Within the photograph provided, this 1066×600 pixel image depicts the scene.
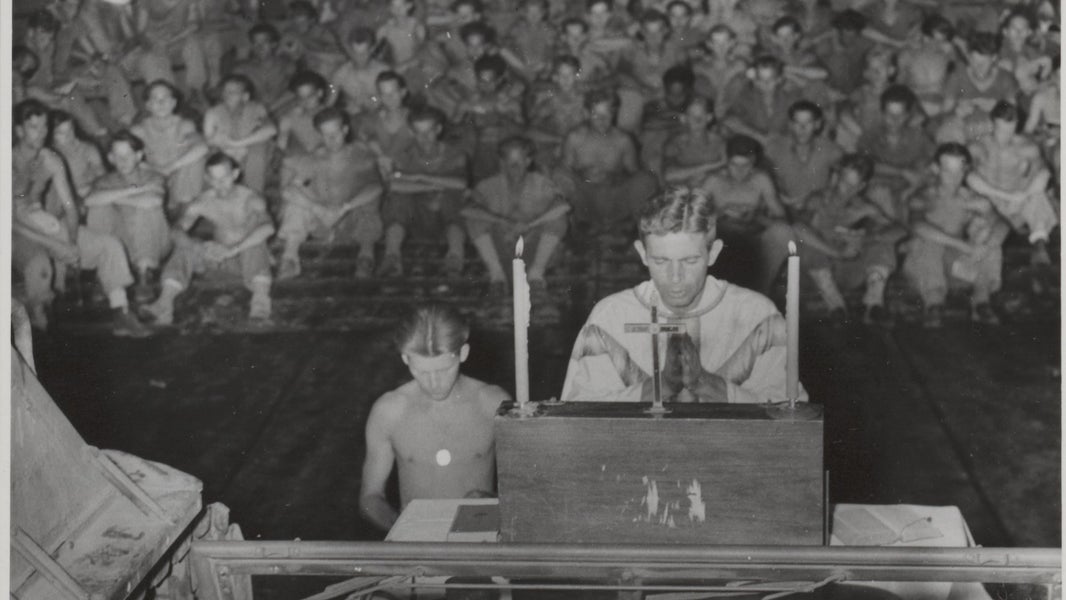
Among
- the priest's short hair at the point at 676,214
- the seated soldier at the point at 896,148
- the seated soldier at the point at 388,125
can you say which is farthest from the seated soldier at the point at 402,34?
the priest's short hair at the point at 676,214

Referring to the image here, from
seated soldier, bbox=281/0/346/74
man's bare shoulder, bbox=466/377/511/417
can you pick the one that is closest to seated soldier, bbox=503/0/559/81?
seated soldier, bbox=281/0/346/74

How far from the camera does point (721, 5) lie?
34.2 feet

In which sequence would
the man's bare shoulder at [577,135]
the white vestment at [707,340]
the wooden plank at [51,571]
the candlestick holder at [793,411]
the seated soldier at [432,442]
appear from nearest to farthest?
the candlestick holder at [793,411] → the wooden plank at [51,571] → the white vestment at [707,340] → the seated soldier at [432,442] → the man's bare shoulder at [577,135]

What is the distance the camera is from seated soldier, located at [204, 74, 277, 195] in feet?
32.8

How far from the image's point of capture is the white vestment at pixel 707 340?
4262 mm

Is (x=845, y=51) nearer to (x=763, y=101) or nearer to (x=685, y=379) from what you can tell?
(x=763, y=101)

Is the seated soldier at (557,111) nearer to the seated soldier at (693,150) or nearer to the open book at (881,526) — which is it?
the seated soldier at (693,150)

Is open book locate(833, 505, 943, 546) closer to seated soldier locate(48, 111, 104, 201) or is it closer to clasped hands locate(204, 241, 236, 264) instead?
clasped hands locate(204, 241, 236, 264)

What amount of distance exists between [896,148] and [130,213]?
6328mm

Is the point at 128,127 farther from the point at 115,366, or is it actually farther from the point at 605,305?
the point at 605,305

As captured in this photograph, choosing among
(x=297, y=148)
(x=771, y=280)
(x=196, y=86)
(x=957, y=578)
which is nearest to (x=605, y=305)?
(x=957, y=578)

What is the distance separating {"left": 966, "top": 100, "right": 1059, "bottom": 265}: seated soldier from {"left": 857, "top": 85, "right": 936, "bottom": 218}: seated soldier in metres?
0.41

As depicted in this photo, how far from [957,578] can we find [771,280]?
274 inches

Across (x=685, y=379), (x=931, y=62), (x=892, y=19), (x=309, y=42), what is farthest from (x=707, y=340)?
(x=309, y=42)
